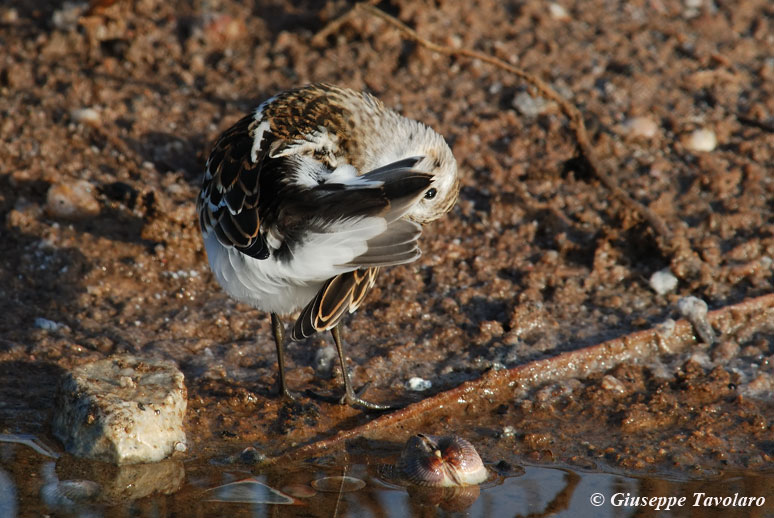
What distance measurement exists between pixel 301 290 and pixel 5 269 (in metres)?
1.98

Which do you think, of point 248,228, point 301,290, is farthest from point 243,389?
point 248,228

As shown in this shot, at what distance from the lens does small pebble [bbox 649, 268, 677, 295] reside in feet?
16.7

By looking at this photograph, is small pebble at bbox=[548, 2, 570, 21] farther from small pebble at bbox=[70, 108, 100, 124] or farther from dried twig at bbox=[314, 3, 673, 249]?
small pebble at bbox=[70, 108, 100, 124]

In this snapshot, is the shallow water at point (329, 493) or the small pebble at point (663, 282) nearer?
the shallow water at point (329, 493)

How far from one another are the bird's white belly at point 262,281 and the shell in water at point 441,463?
2.62 feet

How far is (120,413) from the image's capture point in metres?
3.69

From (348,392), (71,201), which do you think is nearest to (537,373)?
(348,392)

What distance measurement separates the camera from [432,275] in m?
5.23

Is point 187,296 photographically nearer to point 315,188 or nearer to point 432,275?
point 432,275

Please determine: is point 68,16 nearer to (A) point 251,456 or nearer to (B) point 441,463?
(A) point 251,456

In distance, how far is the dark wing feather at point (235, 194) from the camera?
12.4 ft

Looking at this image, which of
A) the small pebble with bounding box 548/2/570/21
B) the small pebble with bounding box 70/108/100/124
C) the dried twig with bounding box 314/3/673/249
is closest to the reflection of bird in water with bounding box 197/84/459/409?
the dried twig with bounding box 314/3/673/249

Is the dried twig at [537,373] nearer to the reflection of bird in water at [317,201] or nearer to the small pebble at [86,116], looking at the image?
the reflection of bird in water at [317,201]
